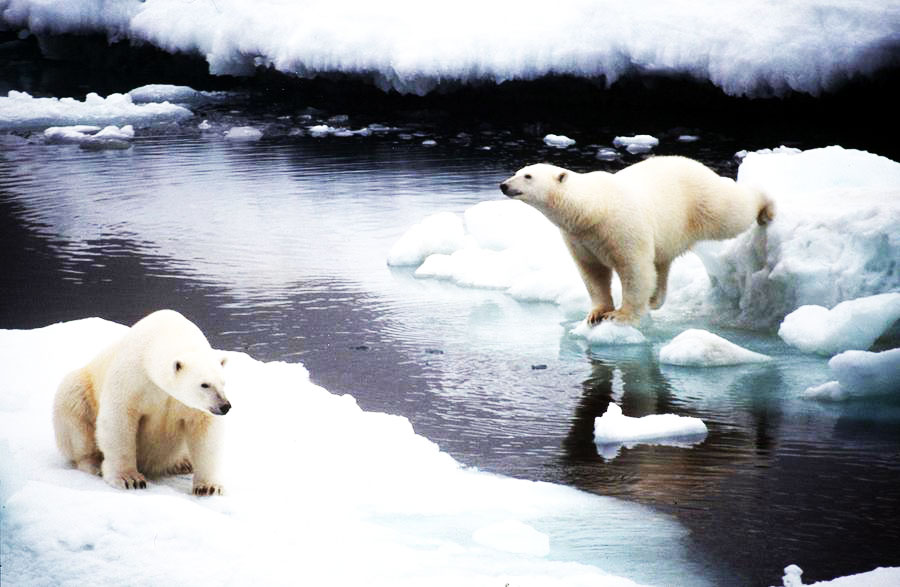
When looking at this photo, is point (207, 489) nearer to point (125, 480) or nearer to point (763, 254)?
point (125, 480)

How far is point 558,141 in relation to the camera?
11023 millimetres

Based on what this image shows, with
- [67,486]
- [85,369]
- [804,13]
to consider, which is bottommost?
[67,486]

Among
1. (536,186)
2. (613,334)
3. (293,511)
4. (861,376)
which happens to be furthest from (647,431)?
(293,511)

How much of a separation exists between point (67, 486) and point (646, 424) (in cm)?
200

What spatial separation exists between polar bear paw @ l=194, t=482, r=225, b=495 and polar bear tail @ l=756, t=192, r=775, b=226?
10.6 feet

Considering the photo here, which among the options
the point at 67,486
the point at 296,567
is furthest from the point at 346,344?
the point at 296,567

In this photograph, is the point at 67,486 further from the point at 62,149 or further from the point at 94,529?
the point at 62,149

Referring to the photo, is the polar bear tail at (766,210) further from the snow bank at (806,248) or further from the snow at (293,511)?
the snow at (293,511)

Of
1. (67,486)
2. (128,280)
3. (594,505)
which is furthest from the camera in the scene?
(128,280)

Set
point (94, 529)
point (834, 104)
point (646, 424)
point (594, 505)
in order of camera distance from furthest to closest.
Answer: point (834, 104) → point (646, 424) → point (594, 505) → point (94, 529)

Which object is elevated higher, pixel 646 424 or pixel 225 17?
pixel 225 17

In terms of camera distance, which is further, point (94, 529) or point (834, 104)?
point (834, 104)

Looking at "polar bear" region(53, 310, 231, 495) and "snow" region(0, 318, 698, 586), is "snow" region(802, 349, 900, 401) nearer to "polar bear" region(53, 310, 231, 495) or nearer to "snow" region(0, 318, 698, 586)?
"snow" region(0, 318, 698, 586)

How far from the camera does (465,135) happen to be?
11945 mm
